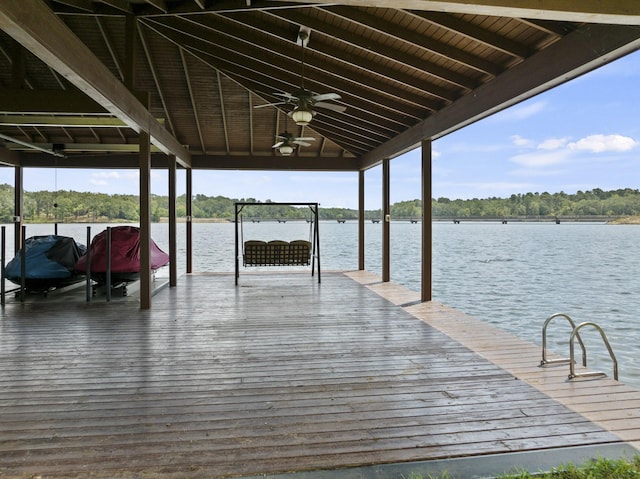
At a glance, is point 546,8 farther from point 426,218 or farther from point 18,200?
point 18,200

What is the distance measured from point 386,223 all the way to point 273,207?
747 centimetres

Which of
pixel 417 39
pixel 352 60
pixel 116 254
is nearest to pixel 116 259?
pixel 116 254

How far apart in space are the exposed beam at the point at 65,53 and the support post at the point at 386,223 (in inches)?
200

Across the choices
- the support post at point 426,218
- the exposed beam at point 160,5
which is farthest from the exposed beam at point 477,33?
the exposed beam at point 160,5

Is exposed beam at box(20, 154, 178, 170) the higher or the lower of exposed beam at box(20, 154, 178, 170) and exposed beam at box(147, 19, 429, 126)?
the lower

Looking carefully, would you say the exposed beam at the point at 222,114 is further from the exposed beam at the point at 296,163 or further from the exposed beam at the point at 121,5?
the exposed beam at the point at 121,5

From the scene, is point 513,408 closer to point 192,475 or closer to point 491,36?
point 192,475

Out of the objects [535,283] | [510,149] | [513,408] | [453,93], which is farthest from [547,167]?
[513,408]

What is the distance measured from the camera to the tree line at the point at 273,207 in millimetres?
10625

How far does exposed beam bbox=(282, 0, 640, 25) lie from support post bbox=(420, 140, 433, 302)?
399 centimetres

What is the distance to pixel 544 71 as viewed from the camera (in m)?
3.88

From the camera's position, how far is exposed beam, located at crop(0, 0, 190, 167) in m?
2.74

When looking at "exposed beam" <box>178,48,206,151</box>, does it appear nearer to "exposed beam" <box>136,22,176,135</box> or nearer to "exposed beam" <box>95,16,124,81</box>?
"exposed beam" <box>136,22,176,135</box>

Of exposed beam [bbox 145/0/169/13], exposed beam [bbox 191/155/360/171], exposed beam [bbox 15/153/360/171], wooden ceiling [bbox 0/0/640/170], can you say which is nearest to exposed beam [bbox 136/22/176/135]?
wooden ceiling [bbox 0/0/640/170]
